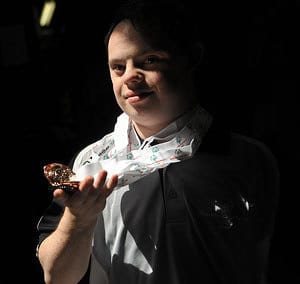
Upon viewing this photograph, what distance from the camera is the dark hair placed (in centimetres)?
91

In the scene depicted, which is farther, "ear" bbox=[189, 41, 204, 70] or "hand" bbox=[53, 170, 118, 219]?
"ear" bbox=[189, 41, 204, 70]

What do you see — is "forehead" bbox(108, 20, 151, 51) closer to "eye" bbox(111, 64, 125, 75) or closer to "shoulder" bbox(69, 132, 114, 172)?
"eye" bbox(111, 64, 125, 75)

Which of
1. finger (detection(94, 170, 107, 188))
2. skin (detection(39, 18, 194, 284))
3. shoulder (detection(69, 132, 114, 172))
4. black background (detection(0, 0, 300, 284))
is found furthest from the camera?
black background (detection(0, 0, 300, 284))

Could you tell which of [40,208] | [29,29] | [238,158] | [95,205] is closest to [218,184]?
[238,158]

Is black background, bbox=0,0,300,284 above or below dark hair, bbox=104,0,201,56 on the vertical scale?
below

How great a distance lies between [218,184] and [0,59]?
0.75 m

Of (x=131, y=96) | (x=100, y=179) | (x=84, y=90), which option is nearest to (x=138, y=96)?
(x=131, y=96)

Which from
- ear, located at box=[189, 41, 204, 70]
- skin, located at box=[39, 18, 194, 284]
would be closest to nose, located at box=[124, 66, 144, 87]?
skin, located at box=[39, 18, 194, 284]

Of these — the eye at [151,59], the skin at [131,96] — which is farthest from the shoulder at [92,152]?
the eye at [151,59]

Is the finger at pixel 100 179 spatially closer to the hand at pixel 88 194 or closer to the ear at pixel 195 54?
the hand at pixel 88 194

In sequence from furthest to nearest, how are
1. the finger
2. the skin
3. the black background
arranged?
the black background → the skin → the finger

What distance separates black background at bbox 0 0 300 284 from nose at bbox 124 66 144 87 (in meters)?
0.36

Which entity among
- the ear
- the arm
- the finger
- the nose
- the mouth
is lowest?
the arm

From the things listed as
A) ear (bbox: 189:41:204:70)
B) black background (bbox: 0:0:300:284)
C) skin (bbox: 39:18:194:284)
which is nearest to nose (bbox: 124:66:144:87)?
skin (bbox: 39:18:194:284)
